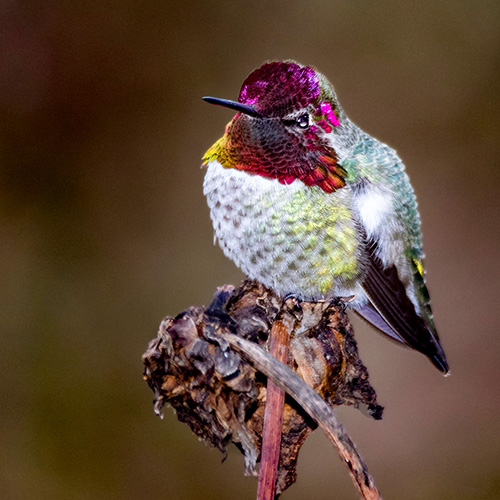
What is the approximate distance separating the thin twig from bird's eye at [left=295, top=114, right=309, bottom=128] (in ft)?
2.73

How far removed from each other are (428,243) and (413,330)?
1.21m

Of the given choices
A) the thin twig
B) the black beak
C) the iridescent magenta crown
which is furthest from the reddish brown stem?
the iridescent magenta crown

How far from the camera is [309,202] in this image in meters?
1.57

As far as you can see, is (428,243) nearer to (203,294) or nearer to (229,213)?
(203,294)

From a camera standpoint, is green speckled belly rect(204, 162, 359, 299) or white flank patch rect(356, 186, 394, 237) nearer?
green speckled belly rect(204, 162, 359, 299)

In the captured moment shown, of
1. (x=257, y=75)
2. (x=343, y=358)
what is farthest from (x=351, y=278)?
(x=257, y=75)

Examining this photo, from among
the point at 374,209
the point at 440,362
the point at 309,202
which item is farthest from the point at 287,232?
the point at 440,362

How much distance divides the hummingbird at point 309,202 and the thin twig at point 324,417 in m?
0.61

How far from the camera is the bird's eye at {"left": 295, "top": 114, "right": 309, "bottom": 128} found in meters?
1.58

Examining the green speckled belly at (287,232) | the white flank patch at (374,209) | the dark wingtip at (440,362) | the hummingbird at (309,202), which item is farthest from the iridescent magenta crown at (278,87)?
the dark wingtip at (440,362)

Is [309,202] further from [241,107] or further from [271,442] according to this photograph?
[271,442]

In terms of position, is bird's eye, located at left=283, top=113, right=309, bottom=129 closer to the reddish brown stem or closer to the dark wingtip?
the dark wingtip

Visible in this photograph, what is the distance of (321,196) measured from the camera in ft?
5.25

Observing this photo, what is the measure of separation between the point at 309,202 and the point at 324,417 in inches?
30.6
